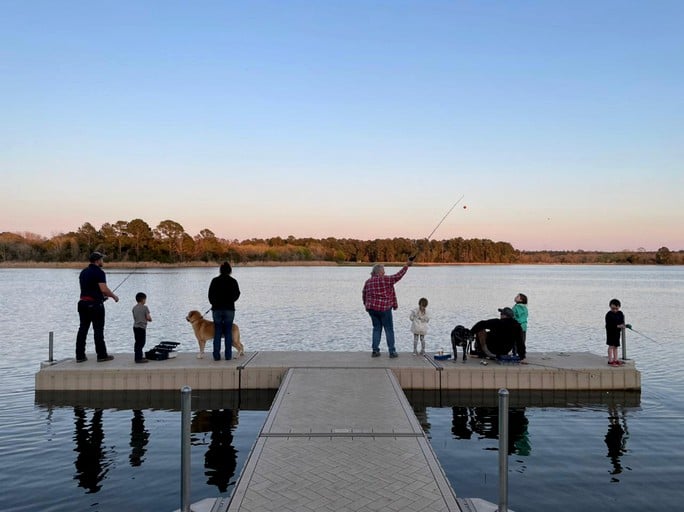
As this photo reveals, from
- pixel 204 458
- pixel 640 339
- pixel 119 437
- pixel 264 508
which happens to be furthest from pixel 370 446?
pixel 640 339

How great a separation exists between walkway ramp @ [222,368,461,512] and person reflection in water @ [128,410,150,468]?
200 cm

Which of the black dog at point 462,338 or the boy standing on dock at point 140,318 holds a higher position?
the boy standing on dock at point 140,318

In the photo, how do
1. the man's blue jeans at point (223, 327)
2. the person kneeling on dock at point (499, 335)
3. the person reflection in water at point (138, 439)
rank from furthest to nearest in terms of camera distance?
the person kneeling on dock at point (499, 335) < the man's blue jeans at point (223, 327) < the person reflection in water at point (138, 439)

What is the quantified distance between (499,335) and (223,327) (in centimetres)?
570

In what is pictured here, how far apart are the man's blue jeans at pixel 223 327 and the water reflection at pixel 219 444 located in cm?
181

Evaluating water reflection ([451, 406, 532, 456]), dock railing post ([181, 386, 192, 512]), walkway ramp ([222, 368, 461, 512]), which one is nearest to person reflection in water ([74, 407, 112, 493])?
walkway ramp ([222, 368, 461, 512])

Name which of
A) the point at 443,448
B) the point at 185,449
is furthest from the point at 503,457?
the point at 443,448

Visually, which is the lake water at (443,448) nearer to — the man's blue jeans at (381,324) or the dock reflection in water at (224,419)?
the dock reflection in water at (224,419)

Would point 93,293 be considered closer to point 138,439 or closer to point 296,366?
point 138,439

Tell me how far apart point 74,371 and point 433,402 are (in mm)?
6885

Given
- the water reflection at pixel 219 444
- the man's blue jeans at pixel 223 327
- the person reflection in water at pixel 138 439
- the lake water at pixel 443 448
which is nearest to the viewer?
the lake water at pixel 443 448

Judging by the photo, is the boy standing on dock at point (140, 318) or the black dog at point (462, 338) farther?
the black dog at point (462, 338)

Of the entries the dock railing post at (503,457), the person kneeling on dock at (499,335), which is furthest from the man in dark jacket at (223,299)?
the dock railing post at (503,457)

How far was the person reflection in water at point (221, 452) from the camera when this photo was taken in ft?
24.9
